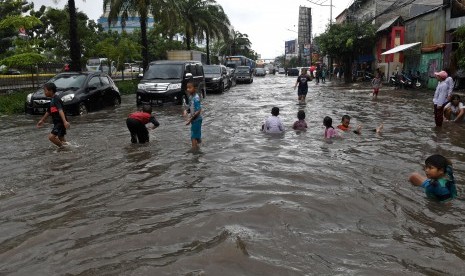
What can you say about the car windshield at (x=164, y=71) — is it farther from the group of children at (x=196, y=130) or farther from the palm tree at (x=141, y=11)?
the palm tree at (x=141, y=11)

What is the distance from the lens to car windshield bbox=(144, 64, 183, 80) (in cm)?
1762

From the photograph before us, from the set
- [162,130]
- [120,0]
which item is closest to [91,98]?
[162,130]

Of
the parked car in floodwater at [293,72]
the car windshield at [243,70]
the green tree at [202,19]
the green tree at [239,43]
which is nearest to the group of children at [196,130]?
the car windshield at [243,70]

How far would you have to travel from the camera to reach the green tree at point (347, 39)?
3831 centimetres

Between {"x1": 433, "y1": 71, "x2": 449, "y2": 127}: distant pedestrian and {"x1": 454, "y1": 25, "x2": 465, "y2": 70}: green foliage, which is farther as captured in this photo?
{"x1": 454, "y1": 25, "x2": 465, "y2": 70}: green foliage

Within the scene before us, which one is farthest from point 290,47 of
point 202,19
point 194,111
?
point 194,111

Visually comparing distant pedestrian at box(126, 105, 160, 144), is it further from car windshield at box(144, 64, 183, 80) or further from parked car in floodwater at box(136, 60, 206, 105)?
car windshield at box(144, 64, 183, 80)

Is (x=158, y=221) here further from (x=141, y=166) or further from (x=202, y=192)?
(x=141, y=166)

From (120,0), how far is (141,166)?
2162cm

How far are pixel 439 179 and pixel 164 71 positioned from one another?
14.0m

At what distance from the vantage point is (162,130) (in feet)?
38.0

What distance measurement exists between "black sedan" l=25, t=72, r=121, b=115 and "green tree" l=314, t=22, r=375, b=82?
87.3ft

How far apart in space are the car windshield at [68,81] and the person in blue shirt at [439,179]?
12.2 m

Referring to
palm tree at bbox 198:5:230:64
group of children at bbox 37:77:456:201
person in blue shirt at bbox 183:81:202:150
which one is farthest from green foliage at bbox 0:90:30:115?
palm tree at bbox 198:5:230:64
